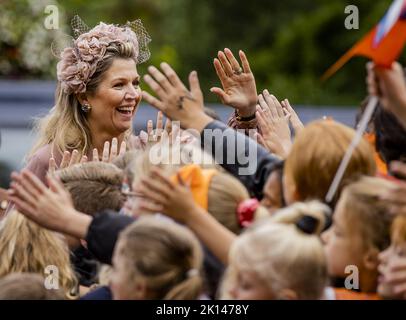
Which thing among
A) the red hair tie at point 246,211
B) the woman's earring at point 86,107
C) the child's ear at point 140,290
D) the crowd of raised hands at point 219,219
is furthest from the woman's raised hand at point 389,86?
the woman's earring at point 86,107

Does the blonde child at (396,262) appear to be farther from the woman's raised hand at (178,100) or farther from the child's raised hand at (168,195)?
the woman's raised hand at (178,100)

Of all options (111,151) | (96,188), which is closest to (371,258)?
(96,188)

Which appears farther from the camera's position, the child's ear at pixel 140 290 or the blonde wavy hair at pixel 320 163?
the blonde wavy hair at pixel 320 163

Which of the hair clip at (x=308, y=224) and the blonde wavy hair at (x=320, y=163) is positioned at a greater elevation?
the blonde wavy hair at (x=320, y=163)

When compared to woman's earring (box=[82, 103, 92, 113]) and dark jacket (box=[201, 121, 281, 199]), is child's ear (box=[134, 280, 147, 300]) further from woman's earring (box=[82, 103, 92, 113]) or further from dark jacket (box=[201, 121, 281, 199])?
woman's earring (box=[82, 103, 92, 113])

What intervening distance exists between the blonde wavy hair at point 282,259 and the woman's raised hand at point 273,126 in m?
1.40

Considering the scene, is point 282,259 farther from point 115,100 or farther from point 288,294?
point 115,100

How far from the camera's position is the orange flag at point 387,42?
4344 millimetres

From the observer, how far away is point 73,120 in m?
→ 7.26

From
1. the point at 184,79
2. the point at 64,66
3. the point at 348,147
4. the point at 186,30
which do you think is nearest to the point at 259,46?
the point at 186,30

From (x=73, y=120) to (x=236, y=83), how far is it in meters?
1.36

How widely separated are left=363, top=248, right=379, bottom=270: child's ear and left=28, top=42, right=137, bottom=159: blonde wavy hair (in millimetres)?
2778
